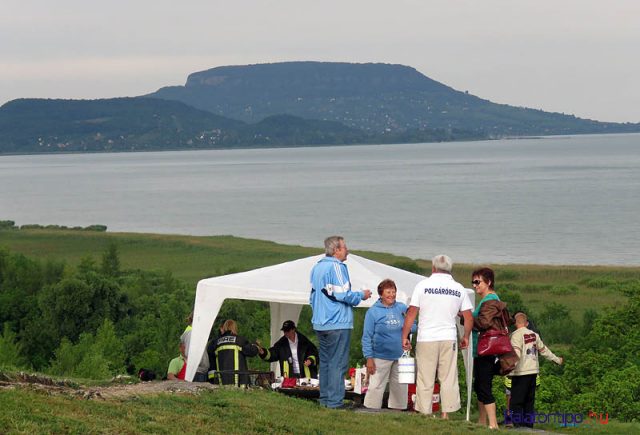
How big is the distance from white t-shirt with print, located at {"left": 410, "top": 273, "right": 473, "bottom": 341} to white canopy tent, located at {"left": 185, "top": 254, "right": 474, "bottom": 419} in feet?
6.16

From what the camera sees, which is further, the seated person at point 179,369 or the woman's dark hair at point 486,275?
the seated person at point 179,369

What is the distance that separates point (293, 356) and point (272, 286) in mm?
896

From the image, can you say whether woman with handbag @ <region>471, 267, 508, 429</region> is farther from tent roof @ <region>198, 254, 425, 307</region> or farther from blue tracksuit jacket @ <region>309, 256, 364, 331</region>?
tent roof @ <region>198, 254, 425, 307</region>

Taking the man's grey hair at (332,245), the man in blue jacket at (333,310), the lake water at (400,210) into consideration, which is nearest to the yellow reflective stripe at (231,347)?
the man in blue jacket at (333,310)

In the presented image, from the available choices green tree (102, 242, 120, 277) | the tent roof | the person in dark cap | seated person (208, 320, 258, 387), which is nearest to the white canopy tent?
the tent roof

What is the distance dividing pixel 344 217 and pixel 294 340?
8826cm

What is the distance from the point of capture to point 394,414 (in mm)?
11844

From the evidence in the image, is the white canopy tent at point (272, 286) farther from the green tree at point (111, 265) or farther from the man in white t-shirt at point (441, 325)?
the green tree at point (111, 265)

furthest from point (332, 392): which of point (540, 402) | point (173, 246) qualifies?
point (173, 246)

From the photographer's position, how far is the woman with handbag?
37.7 ft

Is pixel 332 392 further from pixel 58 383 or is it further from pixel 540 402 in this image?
pixel 540 402

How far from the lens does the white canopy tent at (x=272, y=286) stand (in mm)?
13672

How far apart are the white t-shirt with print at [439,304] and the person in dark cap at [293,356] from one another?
2501 millimetres

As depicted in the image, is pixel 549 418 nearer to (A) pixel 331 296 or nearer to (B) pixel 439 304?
(B) pixel 439 304
